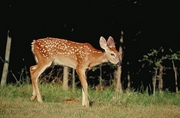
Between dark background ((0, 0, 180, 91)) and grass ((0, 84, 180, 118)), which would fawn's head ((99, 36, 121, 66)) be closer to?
grass ((0, 84, 180, 118))

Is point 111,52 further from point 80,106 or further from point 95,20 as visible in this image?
point 95,20

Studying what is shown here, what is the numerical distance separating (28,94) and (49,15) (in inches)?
132

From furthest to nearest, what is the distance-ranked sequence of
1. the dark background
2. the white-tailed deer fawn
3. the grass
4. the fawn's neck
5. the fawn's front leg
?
the dark background, the fawn's neck, the white-tailed deer fawn, the fawn's front leg, the grass

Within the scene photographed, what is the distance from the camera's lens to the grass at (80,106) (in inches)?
325

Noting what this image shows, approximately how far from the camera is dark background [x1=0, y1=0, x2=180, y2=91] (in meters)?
13.2

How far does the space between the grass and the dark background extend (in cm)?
238

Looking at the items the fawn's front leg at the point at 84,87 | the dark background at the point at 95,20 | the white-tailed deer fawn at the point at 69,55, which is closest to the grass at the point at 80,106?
the fawn's front leg at the point at 84,87

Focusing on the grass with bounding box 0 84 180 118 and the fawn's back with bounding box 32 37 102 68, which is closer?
the grass with bounding box 0 84 180 118

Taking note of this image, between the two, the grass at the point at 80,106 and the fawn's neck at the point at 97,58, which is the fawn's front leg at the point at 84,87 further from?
the fawn's neck at the point at 97,58

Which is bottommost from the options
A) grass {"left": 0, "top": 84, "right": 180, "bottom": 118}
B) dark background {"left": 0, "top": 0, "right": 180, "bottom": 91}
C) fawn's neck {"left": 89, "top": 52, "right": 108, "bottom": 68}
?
grass {"left": 0, "top": 84, "right": 180, "bottom": 118}

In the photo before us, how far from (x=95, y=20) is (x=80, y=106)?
4.70m

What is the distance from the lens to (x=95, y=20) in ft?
44.9

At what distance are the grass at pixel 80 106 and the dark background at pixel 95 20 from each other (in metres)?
2.38

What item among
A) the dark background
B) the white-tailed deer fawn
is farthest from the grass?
the dark background
